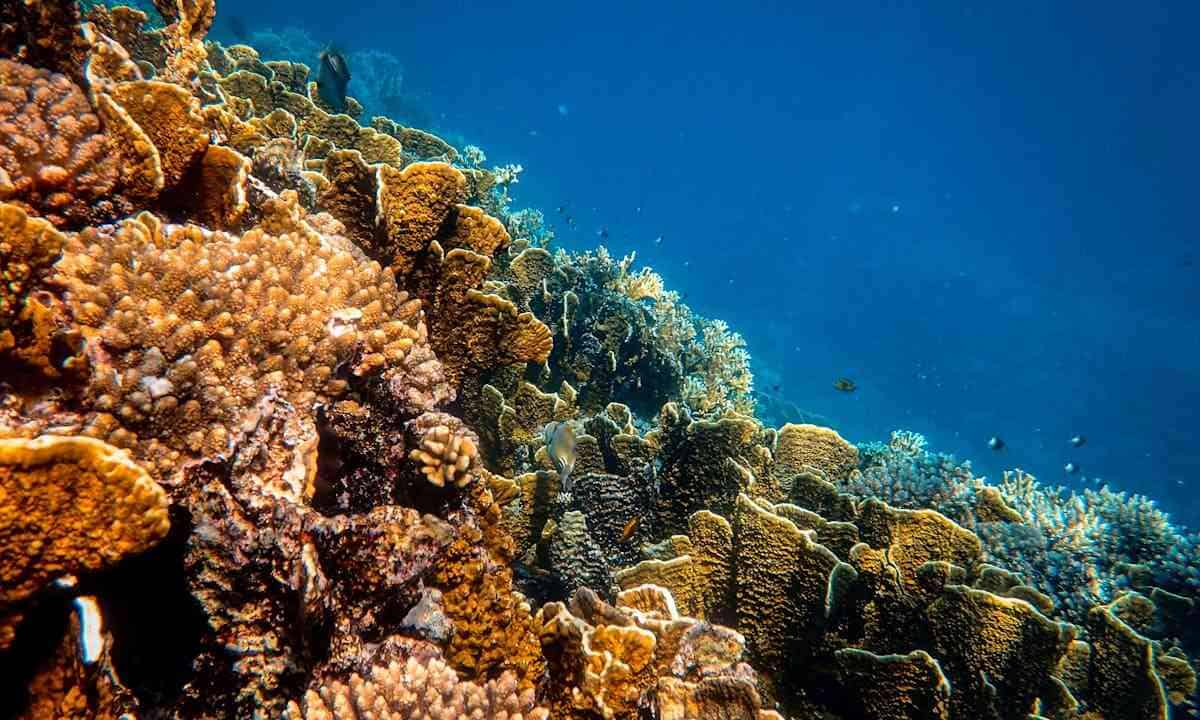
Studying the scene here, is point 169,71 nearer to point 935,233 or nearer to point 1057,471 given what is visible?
point 1057,471

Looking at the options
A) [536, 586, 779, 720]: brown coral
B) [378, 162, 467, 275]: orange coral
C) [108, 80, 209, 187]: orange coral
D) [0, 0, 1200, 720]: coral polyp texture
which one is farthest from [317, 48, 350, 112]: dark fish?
[536, 586, 779, 720]: brown coral

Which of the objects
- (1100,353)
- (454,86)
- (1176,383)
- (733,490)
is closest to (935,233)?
(1100,353)

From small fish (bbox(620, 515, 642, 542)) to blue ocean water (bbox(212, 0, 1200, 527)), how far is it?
2275 centimetres

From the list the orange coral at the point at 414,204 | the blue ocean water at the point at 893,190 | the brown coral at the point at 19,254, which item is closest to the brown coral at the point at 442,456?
the brown coral at the point at 19,254

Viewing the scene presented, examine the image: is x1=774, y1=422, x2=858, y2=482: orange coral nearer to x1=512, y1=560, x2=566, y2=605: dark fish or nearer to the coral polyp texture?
the coral polyp texture

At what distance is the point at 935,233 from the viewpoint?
92.4 metres

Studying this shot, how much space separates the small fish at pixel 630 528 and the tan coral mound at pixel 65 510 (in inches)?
119

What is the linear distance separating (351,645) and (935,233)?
110 meters

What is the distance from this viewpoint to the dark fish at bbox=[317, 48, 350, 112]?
23.9 feet

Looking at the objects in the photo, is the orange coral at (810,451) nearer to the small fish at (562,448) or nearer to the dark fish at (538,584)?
the small fish at (562,448)

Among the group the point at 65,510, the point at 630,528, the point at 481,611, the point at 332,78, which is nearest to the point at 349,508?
the point at 481,611

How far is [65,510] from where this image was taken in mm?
1205

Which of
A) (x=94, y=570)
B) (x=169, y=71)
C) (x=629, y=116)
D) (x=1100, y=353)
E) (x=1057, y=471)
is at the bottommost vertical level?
(x=94, y=570)

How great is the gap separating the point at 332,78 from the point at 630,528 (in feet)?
24.4
